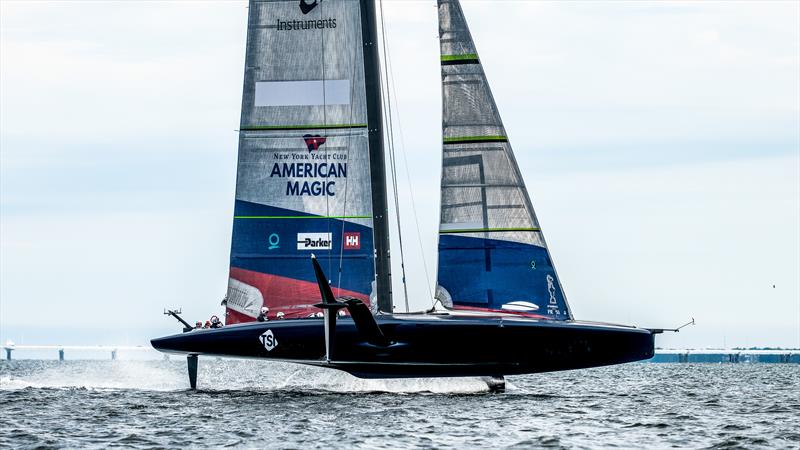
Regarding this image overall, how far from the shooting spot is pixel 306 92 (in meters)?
31.2

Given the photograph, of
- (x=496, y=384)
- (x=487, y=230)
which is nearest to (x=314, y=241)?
(x=487, y=230)

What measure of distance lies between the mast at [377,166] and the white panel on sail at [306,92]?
69 cm

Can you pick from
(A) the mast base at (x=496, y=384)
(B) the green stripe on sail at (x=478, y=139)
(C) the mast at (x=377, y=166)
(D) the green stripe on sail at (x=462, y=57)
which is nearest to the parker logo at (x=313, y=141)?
(C) the mast at (x=377, y=166)

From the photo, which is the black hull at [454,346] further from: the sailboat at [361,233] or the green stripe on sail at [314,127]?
the green stripe on sail at [314,127]

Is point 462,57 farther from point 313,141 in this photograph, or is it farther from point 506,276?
point 506,276

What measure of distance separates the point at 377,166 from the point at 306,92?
7.88 feet

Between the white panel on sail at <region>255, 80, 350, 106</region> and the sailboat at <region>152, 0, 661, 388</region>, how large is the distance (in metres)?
0.03

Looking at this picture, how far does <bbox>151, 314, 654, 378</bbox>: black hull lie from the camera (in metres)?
28.8

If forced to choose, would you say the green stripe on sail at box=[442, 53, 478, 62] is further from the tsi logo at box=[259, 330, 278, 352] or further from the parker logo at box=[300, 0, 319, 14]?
the tsi logo at box=[259, 330, 278, 352]

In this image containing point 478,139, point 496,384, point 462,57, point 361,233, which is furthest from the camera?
point 496,384

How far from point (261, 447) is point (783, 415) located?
43.8ft

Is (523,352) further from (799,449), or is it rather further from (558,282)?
(799,449)

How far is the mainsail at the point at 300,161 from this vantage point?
102ft

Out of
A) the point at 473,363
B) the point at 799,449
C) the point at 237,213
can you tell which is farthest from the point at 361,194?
the point at 799,449
